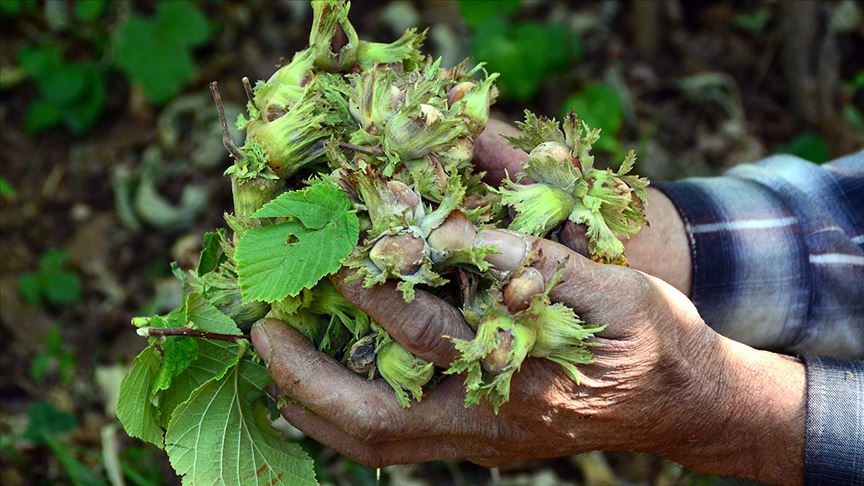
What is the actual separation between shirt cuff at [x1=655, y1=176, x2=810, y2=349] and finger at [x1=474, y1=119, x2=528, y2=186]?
1.70ft

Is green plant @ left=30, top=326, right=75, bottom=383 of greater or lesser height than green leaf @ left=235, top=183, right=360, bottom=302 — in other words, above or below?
below

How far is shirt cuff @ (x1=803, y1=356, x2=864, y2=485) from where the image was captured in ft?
7.41

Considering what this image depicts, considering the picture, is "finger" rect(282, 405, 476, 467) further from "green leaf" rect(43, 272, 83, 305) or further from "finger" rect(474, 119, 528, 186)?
"green leaf" rect(43, 272, 83, 305)

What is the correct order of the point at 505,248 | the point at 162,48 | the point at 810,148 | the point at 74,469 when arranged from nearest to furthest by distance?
1. the point at 505,248
2. the point at 74,469
3. the point at 810,148
4. the point at 162,48

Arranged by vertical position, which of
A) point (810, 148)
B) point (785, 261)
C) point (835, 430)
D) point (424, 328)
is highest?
point (424, 328)

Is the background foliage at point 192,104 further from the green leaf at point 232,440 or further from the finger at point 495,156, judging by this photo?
the green leaf at point 232,440

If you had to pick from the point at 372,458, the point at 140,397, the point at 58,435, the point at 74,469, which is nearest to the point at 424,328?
the point at 372,458

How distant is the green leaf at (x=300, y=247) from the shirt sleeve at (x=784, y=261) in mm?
1193

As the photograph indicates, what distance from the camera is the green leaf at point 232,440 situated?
2.16m

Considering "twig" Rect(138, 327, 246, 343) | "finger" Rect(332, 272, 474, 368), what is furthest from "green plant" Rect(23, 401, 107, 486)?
"finger" Rect(332, 272, 474, 368)

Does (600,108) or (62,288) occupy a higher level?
(600,108)

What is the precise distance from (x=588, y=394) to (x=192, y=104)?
3289 millimetres

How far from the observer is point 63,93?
469 cm

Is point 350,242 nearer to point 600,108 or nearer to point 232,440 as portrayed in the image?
point 232,440
